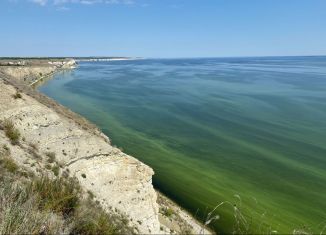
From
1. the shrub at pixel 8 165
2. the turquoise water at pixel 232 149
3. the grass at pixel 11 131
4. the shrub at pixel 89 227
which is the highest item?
the shrub at pixel 89 227

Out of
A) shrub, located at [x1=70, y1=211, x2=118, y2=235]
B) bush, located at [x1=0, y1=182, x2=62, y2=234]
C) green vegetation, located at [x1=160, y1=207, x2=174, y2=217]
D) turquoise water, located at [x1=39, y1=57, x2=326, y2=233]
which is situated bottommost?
turquoise water, located at [x1=39, y1=57, x2=326, y2=233]

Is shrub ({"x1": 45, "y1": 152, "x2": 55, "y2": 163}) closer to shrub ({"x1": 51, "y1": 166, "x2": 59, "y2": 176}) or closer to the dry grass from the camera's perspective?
shrub ({"x1": 51, "y1": 166, "x2": 59, "y2": 176})

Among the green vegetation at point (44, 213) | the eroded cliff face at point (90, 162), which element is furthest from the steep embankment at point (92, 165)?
the green vegetation at point (44, 213)

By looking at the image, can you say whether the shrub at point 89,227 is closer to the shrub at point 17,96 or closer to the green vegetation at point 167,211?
the green vegetation at point 167,211

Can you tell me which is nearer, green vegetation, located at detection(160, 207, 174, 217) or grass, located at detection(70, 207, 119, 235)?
grass, located at detection(70, 207, 119, 235)

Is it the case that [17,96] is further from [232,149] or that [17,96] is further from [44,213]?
[232,149]

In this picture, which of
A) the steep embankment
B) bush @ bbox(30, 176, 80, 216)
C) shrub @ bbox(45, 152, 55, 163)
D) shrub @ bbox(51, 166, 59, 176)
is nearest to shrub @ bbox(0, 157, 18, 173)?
the steep embankment

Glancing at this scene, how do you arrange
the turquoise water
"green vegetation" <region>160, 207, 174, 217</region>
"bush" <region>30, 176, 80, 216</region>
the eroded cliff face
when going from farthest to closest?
the turquoise water < "green vegetation" <region>160, 207, 174, 217</region> < the eroded cliff face < "bush" <region>30, 176, 80, 216</region>

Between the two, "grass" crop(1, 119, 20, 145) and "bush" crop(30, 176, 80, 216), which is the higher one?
"bush" crop(30, 176, 80, 216)
